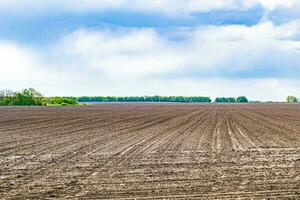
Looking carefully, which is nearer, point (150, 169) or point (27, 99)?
point (150, 169)

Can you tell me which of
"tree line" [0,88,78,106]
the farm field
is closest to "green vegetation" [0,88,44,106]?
"tree line" [0,88,78,106]

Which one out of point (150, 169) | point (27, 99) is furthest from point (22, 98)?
point (150, 169)

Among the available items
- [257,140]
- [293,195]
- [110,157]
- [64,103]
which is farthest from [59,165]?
[64,103]

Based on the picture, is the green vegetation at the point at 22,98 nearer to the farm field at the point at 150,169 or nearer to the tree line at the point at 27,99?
the tree line at the point at 27,99

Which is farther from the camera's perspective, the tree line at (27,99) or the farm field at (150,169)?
the tree line at (27,99)

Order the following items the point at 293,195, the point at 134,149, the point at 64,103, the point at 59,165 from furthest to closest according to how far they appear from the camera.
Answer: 1. the point at 64,103
2. the point at 134,149
3. the point at 59,165
4. the point at 293,195

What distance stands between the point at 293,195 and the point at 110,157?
7345 millimetres

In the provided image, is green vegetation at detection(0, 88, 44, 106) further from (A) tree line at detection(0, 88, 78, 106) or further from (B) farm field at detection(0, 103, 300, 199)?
(B) farm field at detection(0, 103, 300, 199)

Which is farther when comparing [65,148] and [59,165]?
[65,148]

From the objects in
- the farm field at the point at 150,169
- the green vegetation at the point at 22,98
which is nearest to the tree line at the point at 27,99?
the green vegetation at the point at 22,98

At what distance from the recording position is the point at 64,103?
5231 inches

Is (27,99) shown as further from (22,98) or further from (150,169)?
(150,169)

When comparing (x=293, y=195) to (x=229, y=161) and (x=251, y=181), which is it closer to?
(x=251, y=181)

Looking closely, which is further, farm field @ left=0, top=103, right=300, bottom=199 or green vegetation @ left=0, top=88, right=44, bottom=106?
green vegetation @ left=0, top=88, right=44, bottom=106
